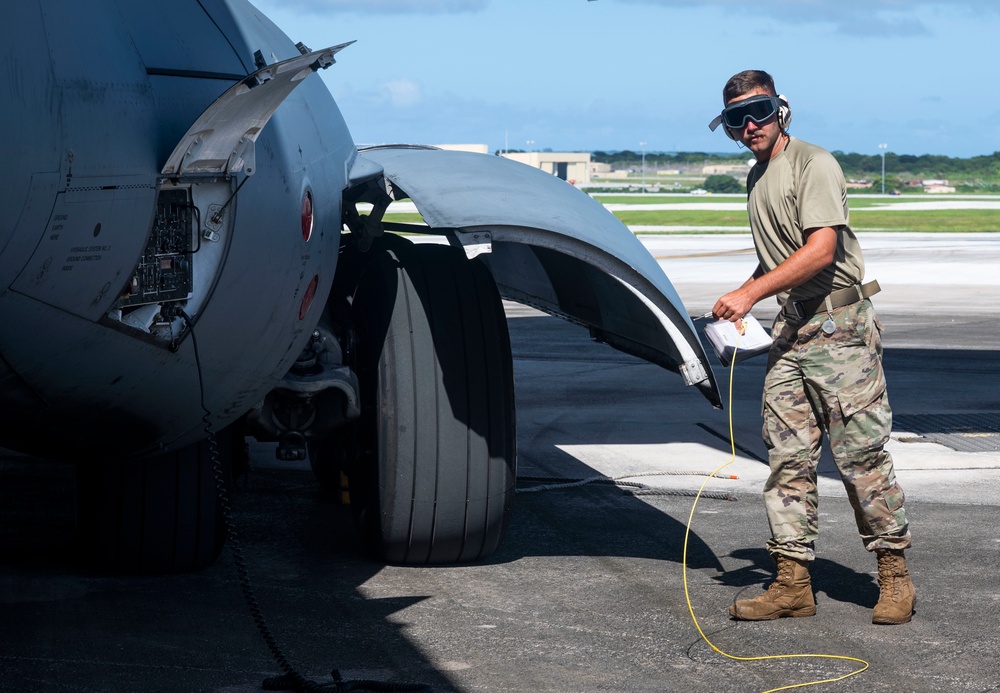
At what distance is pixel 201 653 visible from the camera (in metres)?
4.85

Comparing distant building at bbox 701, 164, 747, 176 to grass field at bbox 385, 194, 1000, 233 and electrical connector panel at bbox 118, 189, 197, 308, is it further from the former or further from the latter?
electrical connector panel at bbox 118, 189, 197, 308

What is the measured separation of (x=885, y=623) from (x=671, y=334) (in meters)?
1.39

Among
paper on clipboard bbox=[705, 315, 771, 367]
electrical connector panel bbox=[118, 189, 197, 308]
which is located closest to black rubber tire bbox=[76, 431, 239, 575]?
electrical connector panel bbox=[118, 189, 197, 308]

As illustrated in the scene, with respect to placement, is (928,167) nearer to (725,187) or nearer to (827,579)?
(725,187)

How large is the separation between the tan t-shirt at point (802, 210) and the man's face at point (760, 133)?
58mm

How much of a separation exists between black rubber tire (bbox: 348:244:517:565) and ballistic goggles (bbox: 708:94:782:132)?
128 cm

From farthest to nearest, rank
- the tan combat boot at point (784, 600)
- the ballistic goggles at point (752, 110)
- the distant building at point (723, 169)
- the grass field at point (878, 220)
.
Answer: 1. the distant building at point (723, 169)
2. the grass field at point (878, 220)
3. the ballistic goggles at point (752, 110)
4. the tan combat boot at point (784, 600)

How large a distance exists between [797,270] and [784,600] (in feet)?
4.22

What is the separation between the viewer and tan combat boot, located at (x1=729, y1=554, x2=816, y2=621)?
17.4 ft

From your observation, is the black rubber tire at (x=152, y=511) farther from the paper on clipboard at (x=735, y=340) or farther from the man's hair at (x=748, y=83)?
the man's hair at (x=748, y=83)

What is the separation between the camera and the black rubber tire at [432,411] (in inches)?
227

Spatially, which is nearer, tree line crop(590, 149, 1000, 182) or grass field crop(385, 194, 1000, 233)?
grass field crop(385, 194, 1000, 233)

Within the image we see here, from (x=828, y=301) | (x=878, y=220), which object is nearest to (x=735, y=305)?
(x=828, y=301)

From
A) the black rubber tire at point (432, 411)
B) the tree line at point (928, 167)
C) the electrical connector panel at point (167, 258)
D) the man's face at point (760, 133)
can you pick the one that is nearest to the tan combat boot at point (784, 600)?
the black rubber tire at point (432, 411)
